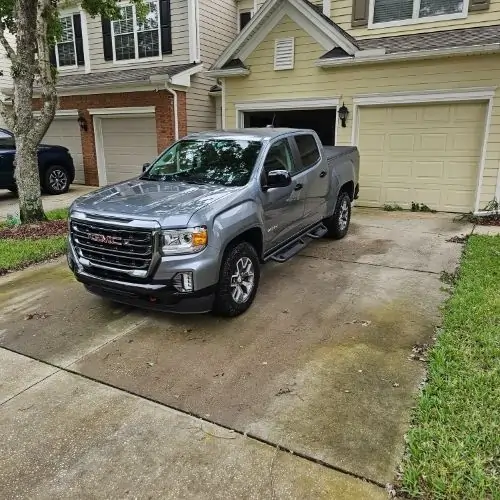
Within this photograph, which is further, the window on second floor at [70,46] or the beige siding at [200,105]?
the window on second floor at [70,46]

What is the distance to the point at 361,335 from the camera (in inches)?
161

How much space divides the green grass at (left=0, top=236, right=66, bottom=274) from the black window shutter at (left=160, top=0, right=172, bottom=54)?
7838mm

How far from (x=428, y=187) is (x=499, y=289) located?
524cm

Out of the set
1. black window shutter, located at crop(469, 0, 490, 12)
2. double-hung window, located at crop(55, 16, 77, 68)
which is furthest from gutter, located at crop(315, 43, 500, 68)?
double-hung window, located at crop(55, 16, 77, 68)

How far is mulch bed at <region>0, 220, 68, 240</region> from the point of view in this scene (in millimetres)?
7613

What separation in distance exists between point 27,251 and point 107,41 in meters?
9.67

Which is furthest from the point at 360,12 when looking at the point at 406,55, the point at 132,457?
the point at 132,457

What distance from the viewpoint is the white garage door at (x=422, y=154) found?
9.00 m

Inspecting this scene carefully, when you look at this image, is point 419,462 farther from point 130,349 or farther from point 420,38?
point 420,38

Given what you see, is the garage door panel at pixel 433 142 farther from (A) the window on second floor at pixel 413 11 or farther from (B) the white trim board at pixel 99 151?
(B) the white trim board at pixel 99 151

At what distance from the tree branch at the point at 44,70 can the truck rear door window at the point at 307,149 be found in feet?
16.0

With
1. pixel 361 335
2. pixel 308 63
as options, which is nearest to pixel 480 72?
pixel 308 63

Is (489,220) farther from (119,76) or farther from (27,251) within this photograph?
(119,76)

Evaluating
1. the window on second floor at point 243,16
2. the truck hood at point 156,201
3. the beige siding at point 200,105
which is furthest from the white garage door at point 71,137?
the truck hood at point 156,201
